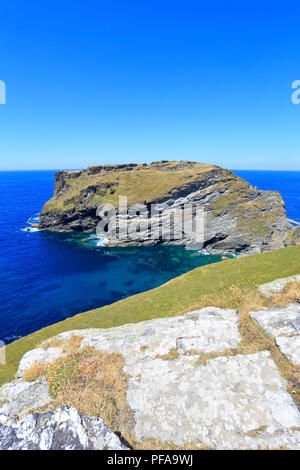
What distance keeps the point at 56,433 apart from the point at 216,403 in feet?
19.6

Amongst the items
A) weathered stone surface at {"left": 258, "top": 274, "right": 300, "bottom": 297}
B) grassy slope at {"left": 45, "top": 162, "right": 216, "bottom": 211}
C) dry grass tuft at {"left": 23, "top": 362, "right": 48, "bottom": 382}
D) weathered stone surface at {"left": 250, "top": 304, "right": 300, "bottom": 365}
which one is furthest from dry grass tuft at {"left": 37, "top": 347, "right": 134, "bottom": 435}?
grassy slope at {"left": 45, "top": 162, "right": 216, "bottom": 211}

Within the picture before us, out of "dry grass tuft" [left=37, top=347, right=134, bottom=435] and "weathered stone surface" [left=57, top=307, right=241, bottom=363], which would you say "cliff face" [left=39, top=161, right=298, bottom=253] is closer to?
"weathered stone surface" [left=57, top=307, right=241, bottom=363]

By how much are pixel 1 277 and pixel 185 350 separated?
58.3 metres

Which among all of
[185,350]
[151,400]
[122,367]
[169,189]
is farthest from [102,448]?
[169,189]

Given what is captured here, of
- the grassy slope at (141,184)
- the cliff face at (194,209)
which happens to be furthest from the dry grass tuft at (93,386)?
the grassy slope at (141,184)

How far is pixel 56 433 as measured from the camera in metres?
6.26

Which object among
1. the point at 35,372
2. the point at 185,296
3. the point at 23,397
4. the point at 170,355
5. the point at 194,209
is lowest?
the point at 35,372

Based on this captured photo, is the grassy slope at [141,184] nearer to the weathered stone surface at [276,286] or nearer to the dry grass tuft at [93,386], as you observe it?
the weathered stone surface at [276,286]

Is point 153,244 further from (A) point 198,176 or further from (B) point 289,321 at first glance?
(B) point 289,321

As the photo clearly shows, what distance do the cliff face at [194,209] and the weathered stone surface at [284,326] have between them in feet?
208

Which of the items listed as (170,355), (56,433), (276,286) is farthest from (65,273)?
(56,433)

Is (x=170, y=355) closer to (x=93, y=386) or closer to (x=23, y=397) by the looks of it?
(x=93, y=386)

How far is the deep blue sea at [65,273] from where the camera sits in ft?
135

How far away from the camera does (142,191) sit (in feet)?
313
